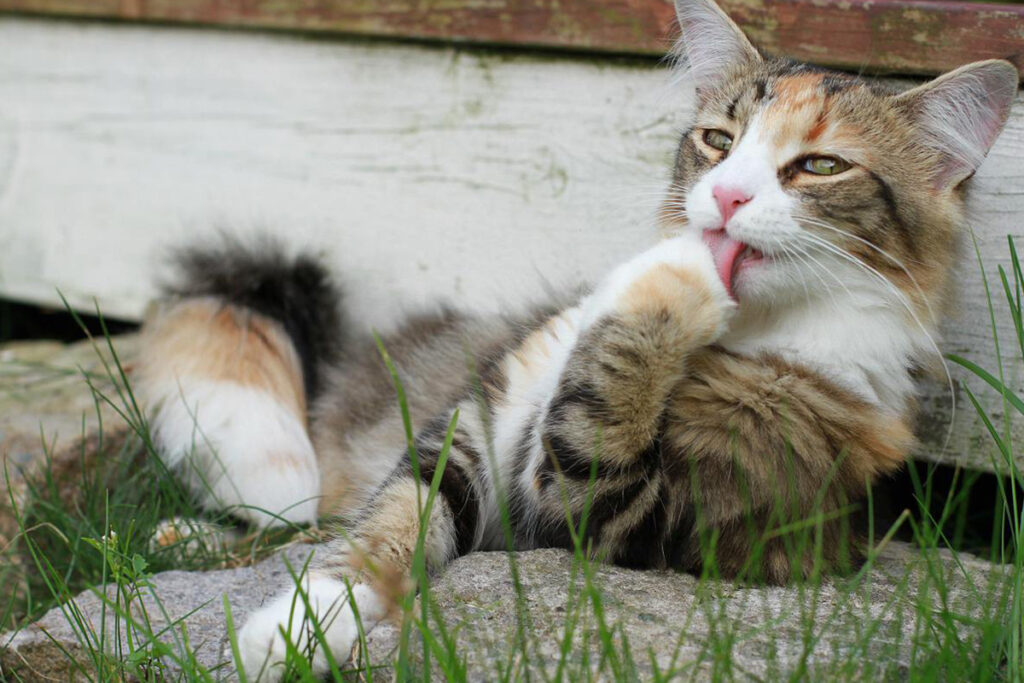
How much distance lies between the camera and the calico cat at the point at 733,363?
179 cm

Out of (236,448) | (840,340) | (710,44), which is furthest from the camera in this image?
(236,448)

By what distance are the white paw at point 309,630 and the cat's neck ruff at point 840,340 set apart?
830mm

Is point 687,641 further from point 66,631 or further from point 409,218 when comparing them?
point 409,218

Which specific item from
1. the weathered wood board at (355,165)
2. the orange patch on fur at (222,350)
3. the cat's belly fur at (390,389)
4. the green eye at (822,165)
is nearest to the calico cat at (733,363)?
the green eye at (822,165)

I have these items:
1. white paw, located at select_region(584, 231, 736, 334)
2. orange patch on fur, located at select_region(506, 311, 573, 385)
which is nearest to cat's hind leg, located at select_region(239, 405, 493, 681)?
orange patch on fur, located at select_region(506, 311, 573, 385)

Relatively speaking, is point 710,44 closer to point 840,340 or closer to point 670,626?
point 840,340

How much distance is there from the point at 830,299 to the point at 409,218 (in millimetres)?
1552

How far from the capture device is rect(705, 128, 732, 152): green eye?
2.11 m

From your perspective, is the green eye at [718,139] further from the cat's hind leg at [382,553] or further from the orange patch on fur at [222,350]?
the orange patch on fur at [222,350]

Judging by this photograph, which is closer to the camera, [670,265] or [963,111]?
[670,265]

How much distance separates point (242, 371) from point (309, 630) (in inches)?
49.7

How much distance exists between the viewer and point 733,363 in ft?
6.33

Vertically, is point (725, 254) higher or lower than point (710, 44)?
lower

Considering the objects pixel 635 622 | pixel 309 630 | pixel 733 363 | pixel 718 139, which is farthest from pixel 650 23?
pixel 309 630
